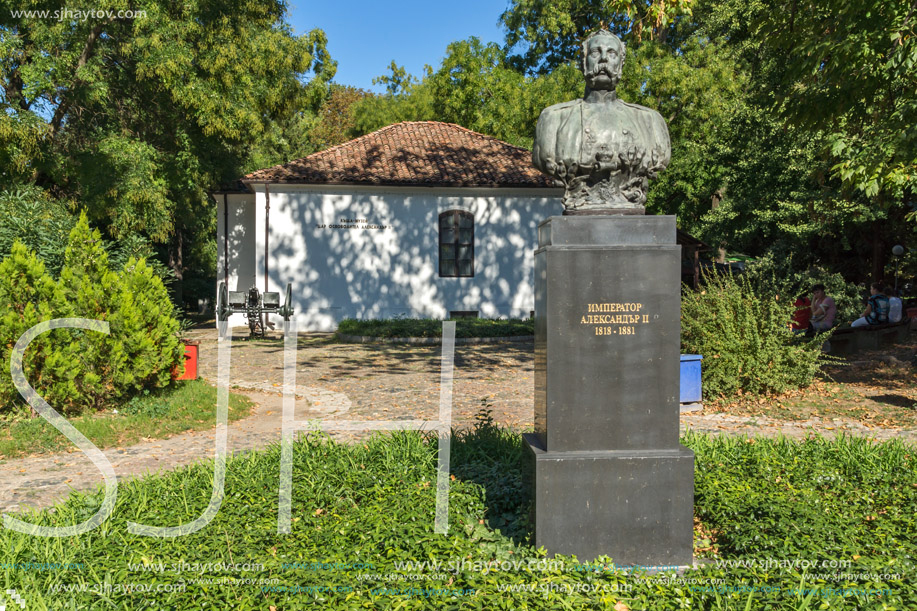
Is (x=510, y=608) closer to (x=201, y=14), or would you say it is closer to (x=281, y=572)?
(x=281, y=572)

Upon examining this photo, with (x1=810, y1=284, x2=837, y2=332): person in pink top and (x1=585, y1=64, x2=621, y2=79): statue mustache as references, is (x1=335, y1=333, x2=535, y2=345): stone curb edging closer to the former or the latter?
(x1=810, y1=284, x2=837, y2=332): person in pink top

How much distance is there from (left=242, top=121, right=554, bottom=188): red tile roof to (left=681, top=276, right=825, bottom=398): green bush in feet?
39.8

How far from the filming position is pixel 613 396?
4391 millimetres

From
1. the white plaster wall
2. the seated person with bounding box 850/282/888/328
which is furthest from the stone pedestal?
the white plaster wall

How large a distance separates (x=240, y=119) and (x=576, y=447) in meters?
15.7

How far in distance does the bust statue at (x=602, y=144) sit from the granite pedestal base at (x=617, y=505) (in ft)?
5.06

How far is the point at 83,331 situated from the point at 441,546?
19.2 feet

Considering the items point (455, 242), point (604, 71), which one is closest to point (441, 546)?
point (604, 71)

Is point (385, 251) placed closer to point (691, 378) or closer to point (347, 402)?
point (347, 402)

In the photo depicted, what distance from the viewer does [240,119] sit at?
1784 centimetres

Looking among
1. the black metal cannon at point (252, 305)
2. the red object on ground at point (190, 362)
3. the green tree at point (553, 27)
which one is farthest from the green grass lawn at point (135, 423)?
the green tree at point (553, 27)

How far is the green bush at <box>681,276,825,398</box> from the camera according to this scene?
358 inches

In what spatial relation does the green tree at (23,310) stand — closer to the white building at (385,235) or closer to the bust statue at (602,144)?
the bust statue at (602,144)

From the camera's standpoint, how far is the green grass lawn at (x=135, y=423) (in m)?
7.31
